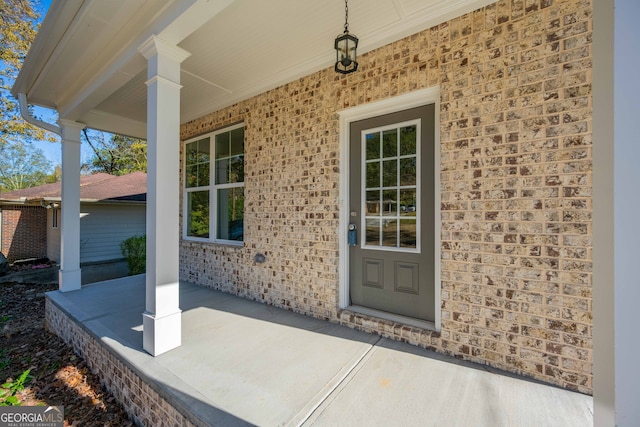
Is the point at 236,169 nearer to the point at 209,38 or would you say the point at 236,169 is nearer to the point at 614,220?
the point at 209,38

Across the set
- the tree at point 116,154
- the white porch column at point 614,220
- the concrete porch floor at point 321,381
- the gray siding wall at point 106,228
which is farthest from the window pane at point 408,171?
the tree at point 116,154

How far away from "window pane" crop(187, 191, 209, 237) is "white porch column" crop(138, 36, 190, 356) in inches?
95.3

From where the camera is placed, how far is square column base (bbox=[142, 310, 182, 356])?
95.2 inches

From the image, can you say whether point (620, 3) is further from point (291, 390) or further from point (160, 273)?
point (160, 273)

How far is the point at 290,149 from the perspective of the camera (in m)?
3.59

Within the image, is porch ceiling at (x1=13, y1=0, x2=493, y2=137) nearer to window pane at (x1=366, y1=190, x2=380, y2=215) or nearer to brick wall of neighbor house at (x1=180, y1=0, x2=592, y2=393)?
brick wall of neighbor house at (x1=180, y1=0, x2=592, y2=393)

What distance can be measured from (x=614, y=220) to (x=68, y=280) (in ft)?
20.2

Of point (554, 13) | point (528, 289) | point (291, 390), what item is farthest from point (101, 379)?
point (554, 13)

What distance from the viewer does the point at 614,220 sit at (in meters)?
0.83

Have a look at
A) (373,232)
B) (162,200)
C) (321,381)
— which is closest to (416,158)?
(373,232)

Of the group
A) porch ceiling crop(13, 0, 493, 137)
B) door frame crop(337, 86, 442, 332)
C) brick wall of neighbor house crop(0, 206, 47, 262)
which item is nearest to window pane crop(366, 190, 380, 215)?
door frame crop(337, 86, 442, 332)

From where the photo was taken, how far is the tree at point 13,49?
9.09 metres

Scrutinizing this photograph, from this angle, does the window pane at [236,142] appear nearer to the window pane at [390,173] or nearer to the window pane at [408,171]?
the window pane at [390,173]

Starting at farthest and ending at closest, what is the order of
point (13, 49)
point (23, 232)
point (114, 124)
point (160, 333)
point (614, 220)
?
1. point (23, 232)
2. point (13, 49)
3. point (114, 124)
4. point (160, 333)
5. point (614, 220)
